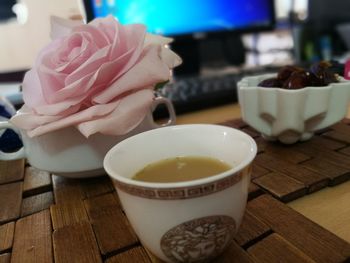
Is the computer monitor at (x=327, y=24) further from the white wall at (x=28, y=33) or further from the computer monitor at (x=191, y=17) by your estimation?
the white wall at (x=28, y=33)

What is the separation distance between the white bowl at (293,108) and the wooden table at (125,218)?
2 cm

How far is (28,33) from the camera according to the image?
2.05 metres

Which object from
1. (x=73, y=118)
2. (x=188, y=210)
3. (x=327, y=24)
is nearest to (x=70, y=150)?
(x=73, y=118)

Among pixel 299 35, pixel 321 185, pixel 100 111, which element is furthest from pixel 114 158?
pixel 299 35

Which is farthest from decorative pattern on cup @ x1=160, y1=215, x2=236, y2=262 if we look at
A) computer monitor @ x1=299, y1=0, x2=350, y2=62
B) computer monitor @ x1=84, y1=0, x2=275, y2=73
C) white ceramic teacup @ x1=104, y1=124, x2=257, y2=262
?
computer monitor @ x1=299, y1=0, x2=350, y2=62

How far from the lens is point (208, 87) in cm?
70

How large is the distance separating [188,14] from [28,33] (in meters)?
1.63

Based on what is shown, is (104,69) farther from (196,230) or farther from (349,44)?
(349,44)

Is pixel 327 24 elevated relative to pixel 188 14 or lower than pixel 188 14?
lower

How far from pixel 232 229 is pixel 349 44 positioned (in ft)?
4.19

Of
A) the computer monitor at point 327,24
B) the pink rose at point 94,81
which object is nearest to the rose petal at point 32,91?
the pink rose at point 94,81

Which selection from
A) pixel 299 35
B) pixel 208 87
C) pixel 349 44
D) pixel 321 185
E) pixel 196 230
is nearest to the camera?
pixel 196 230

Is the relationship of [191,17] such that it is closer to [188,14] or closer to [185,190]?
[188,14]

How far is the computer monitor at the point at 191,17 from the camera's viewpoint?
777 mm
